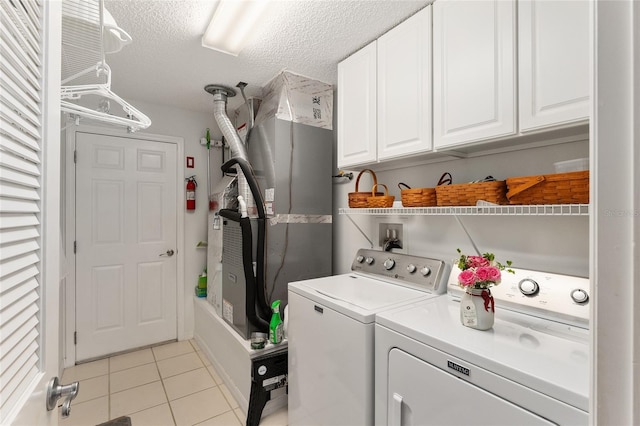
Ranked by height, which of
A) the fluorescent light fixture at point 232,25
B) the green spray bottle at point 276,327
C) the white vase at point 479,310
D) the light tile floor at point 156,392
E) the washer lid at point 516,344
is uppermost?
the fluorescent light fixture at point 232,25

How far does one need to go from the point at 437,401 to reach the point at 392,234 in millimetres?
1213

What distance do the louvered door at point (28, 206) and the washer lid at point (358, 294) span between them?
105cm

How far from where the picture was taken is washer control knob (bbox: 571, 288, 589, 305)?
1.15 meters

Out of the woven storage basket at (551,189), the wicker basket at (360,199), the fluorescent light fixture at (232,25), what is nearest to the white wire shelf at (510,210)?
the woven storage basket at (551,189)

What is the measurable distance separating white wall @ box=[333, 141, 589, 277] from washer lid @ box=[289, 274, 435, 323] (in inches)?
14.4

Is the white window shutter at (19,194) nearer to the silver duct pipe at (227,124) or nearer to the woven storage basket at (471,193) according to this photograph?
the woven storage basket at (471,193)

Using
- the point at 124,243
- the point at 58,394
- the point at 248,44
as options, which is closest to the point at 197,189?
the point at 124,243

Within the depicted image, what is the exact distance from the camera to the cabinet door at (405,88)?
5.19 ft

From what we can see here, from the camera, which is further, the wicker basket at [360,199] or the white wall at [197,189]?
the white wall at [197,189]

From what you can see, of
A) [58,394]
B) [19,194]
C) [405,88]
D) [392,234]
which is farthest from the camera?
[392,234]

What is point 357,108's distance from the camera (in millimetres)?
2002

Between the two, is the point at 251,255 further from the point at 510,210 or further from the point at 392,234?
the point at 510,210

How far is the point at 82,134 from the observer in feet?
9.29

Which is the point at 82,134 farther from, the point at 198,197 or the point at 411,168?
the point at 411,168
